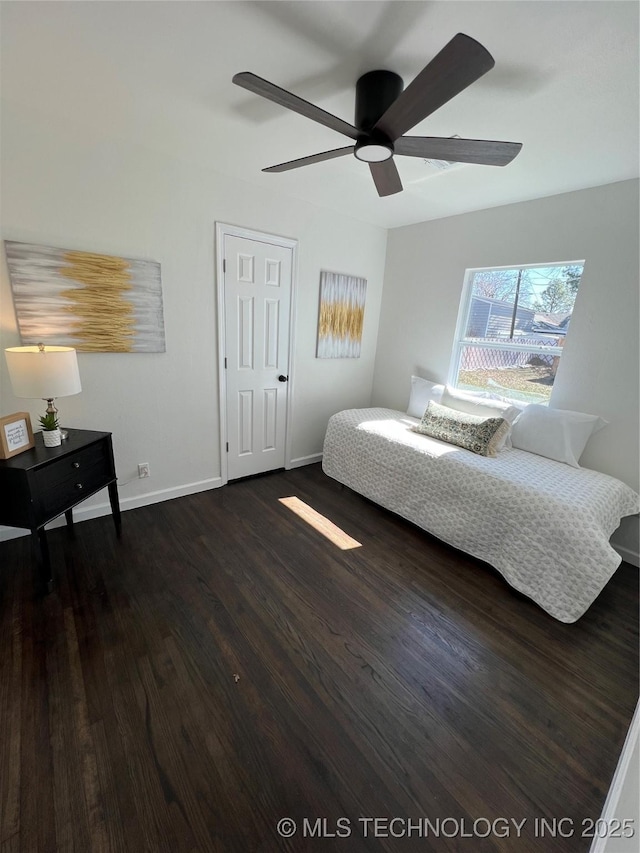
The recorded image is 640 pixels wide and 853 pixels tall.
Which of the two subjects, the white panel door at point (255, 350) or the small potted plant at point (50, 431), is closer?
the small potted plant at point (50, 431)

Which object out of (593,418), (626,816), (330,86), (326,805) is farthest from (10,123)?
(593,418)

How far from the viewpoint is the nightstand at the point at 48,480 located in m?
1.71

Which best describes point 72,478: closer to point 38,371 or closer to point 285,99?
point 38,371

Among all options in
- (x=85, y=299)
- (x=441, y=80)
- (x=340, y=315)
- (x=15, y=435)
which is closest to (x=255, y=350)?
(x=340, y=315)

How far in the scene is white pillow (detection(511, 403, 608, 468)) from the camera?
2.41 metres

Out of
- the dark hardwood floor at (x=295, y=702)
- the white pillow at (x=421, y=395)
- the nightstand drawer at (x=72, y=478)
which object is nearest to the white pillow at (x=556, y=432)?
the white pillow at (x=421, y=395)

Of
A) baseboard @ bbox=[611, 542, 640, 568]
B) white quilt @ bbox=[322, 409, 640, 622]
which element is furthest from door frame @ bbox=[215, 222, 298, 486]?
baseboard @ bbox=[611, 542, 640, 568]

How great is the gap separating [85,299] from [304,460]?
7.63ft

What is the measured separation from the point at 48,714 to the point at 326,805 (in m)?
1.07

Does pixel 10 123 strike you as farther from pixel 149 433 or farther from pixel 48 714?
pixel 48 714

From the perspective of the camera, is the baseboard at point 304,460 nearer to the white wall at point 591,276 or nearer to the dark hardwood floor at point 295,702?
the dark hardwood floor at point 295,702

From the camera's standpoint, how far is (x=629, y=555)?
2377 mm

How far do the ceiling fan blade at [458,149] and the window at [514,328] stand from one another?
4.79ft

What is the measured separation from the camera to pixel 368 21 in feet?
3.93
